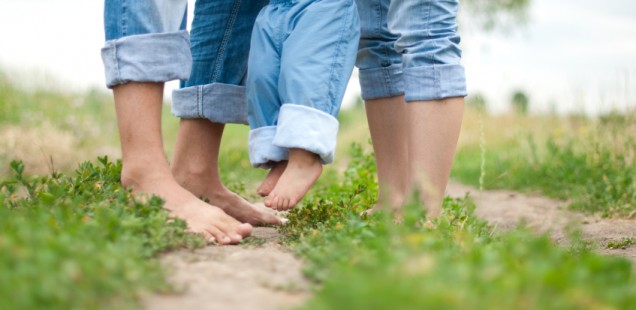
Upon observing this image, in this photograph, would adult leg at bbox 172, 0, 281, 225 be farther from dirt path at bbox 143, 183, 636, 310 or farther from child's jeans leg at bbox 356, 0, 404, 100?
child's jeans leg at bbox 356, 0, 404, 100

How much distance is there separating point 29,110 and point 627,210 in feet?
22.8

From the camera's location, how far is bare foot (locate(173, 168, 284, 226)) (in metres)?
3.25

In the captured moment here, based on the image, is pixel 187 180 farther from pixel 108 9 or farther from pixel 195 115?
pixel 108 9

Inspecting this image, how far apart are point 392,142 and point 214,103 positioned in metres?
0.76

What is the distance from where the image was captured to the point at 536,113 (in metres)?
8.30

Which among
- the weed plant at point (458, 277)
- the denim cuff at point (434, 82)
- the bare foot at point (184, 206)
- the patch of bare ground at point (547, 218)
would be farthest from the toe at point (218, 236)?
the patch of bare ground at point (547, 218)

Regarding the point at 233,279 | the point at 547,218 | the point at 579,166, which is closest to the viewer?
the point at 233,279

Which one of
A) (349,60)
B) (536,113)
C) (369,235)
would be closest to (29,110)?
(536,113)

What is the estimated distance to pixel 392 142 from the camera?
10.8 feet

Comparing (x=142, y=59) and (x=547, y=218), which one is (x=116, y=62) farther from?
(x=547, y=218)

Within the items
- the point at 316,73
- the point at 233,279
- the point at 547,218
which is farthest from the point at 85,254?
the point at 547,218

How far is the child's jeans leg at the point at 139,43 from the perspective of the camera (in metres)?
2.64

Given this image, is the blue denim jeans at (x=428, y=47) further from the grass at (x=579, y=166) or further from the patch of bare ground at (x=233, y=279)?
the grass at (x=579, y=166)

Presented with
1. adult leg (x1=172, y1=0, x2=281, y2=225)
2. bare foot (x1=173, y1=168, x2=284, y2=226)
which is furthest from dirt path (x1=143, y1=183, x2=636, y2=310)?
adult leg (x1=172, y1=0, x2=281, y2=225)
